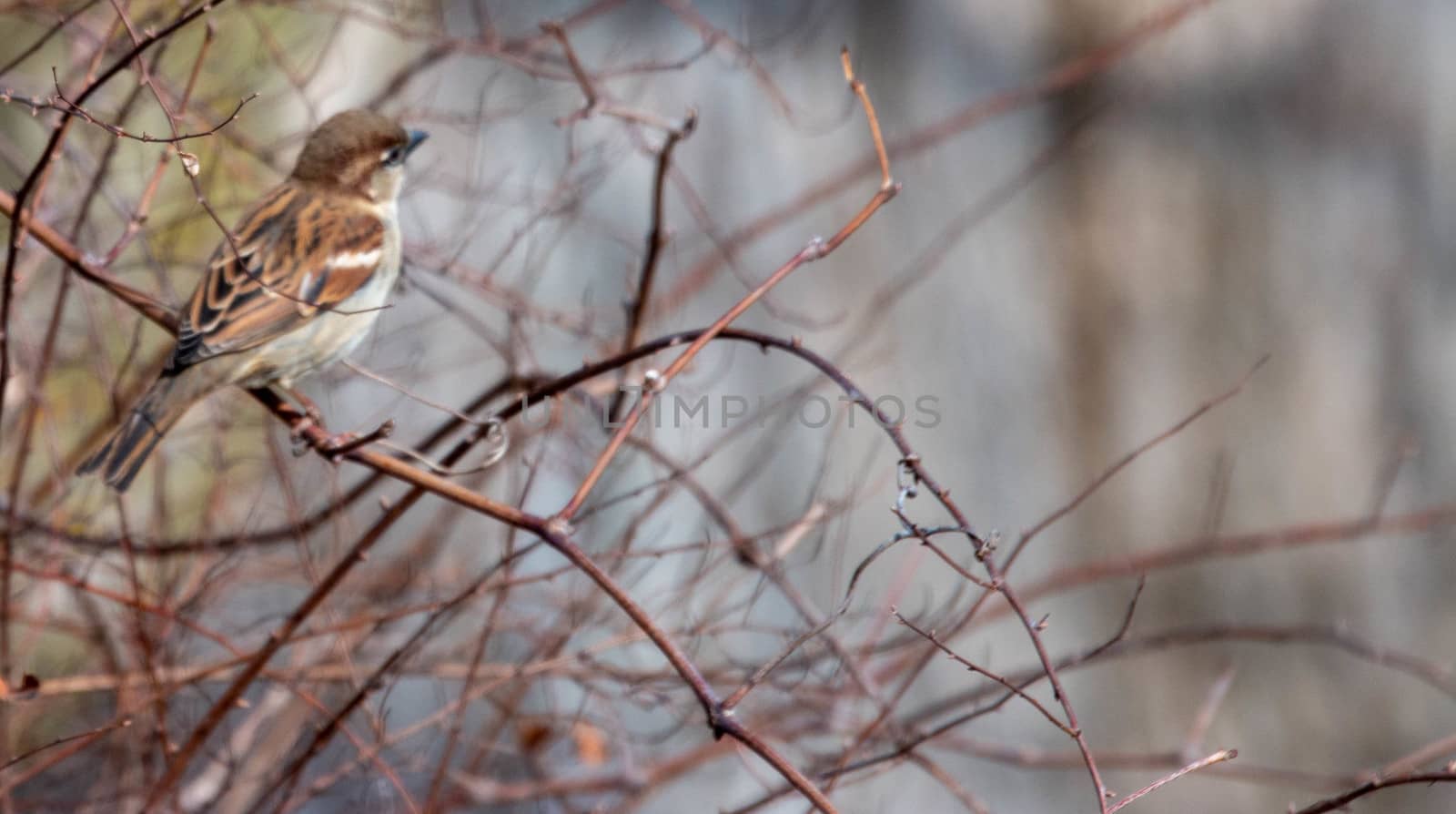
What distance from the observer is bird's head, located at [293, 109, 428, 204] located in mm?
3652

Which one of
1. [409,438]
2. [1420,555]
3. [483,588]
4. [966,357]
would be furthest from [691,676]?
[1420,555]

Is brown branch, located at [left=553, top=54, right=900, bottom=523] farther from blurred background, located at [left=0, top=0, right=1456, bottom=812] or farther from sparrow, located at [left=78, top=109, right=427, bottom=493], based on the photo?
blurred background, located at [left=0, top=0, right=1456, bottom=812]

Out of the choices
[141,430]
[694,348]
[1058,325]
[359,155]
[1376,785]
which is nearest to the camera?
[1376,785]

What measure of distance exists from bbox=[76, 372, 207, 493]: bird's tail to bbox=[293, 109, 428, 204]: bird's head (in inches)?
33.2

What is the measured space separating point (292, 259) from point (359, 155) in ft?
1.26

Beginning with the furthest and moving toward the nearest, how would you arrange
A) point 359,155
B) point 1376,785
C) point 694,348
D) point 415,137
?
1. point 359,155
2. point 415,137
3. point 694,348
4. point 1376,785

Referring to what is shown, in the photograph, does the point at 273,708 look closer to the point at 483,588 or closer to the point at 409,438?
the point at 409,438

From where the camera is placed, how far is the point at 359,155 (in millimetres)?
3898

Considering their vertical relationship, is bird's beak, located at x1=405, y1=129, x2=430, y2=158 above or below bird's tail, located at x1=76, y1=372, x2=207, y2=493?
above

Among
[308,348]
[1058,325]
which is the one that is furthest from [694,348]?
[1058,325]

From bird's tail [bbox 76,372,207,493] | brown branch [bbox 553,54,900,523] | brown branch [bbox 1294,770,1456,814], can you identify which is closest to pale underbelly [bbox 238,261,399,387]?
bird's tail [bbox 76,372,207,493]

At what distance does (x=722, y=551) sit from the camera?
3.13 meters

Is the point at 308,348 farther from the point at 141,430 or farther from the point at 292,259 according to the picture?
the point at 141,430

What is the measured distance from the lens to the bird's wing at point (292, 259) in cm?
353
